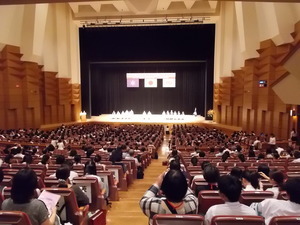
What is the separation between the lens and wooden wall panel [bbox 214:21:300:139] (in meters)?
13.9

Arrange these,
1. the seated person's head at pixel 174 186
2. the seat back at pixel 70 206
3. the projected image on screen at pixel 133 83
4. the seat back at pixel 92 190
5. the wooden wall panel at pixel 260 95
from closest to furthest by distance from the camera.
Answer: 1. the seated person's head at pixel 174 186
2. the seat back at pixel 70 206
3. the seat back at pixel 92 190
4. the wooden wall panel at pixel 260 95
5. the projected image on screen at pixel 133 83

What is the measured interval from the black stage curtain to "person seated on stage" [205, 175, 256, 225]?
24.9 m

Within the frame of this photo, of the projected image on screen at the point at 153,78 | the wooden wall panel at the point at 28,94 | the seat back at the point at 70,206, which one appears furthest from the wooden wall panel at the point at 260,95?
the wooden wall panel at the point at 28,94

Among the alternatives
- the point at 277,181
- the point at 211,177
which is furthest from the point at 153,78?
the point at 211,177

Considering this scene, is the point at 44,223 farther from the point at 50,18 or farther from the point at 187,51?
the point at 187,51

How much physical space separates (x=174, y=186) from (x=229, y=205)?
56 centimetres

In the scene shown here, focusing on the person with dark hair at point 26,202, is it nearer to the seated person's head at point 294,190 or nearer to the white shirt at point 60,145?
the seated person's head at point 294,190

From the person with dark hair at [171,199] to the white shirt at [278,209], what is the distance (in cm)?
75

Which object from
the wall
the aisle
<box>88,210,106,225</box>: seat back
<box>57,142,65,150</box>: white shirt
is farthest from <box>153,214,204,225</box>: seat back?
the wall

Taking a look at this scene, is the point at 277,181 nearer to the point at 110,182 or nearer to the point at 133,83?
the point at 110,182

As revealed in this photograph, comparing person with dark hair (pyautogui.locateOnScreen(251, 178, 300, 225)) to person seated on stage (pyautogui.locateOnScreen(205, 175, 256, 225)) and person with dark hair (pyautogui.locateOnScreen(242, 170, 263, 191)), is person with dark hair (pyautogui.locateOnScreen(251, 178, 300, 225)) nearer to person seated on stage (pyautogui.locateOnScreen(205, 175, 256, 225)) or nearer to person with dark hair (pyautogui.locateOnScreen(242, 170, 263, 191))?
person seated on stage (pyautogui.locateOnScreen(205, 175, 256, 225))

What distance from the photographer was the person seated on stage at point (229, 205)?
2.37 metres

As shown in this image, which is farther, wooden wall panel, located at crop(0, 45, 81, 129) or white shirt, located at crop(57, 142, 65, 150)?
wooden wall panel, located at crop(0, 45, 81, 129)

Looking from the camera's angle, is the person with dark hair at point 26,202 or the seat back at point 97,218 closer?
the person with dark hair at point 26,202
